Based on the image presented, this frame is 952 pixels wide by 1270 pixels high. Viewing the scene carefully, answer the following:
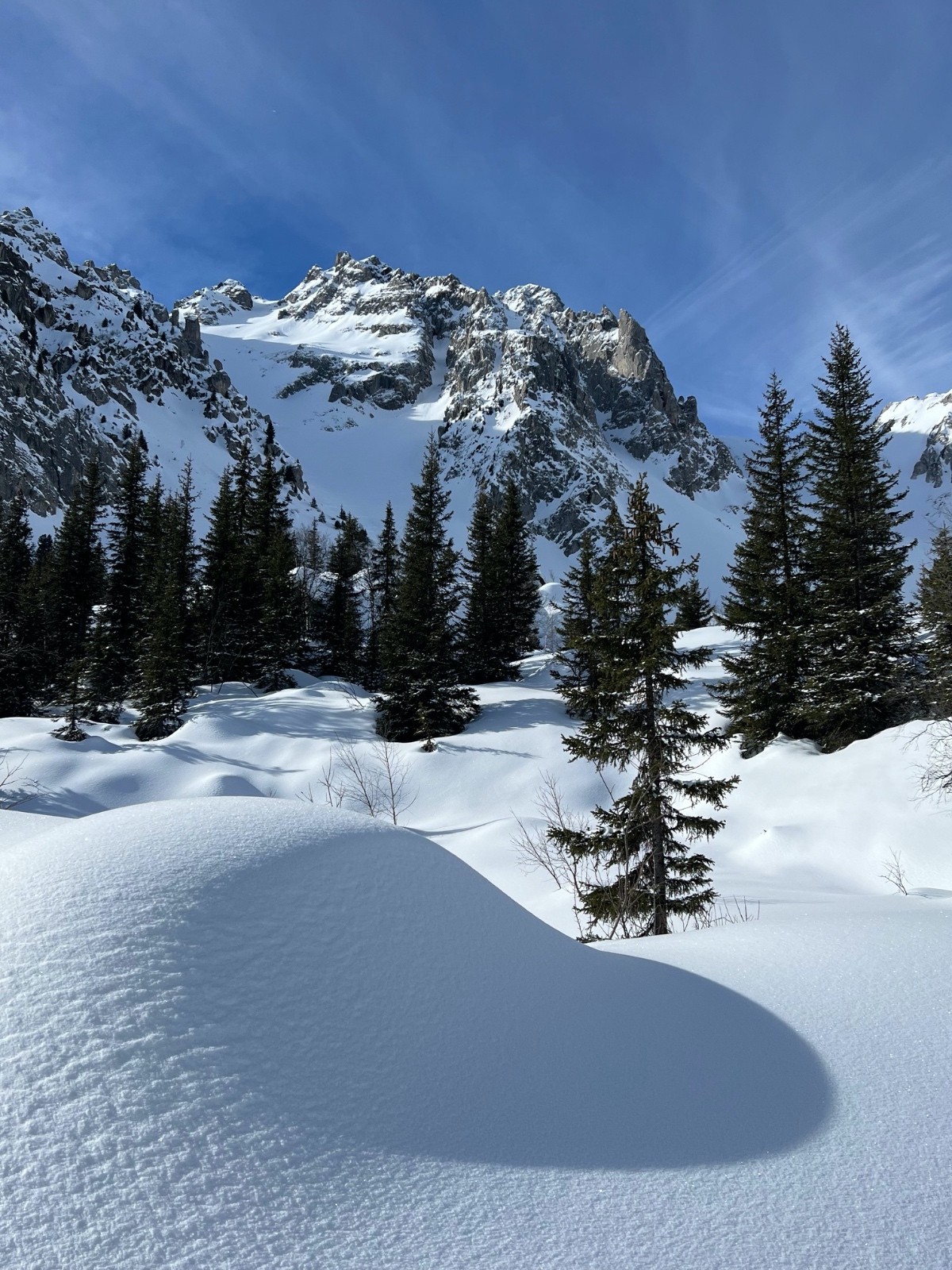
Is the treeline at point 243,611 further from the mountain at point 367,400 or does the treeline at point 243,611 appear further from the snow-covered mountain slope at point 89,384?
the mountain at point 367,400

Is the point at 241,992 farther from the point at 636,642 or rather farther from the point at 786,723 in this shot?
the point at 786,723

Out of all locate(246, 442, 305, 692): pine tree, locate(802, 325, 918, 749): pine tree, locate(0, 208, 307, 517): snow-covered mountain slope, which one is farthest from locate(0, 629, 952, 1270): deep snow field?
locate(0, 208, 307, 517): snow-covered mountain slope

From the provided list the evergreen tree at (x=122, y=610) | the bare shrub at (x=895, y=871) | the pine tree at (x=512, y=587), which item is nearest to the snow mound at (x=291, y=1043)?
the bare shrub at (x=895, y=871)

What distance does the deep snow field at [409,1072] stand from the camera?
1.66 meters

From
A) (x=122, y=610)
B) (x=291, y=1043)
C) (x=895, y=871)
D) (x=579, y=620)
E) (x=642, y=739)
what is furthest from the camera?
(x=122, y=610)

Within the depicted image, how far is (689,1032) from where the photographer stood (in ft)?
9.68

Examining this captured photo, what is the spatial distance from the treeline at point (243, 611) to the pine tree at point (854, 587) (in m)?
11.7

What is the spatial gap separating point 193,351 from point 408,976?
13324cm

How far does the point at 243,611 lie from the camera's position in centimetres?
3188

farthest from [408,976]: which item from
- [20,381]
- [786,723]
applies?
[20,381]

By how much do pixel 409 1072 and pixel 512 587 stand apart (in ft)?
102

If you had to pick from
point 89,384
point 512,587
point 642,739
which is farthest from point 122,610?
point 89,384

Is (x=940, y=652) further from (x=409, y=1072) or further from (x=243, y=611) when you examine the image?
(x=243, y=611)

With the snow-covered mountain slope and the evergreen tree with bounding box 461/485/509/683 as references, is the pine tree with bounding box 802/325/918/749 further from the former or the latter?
the snow-covered mountain slope
